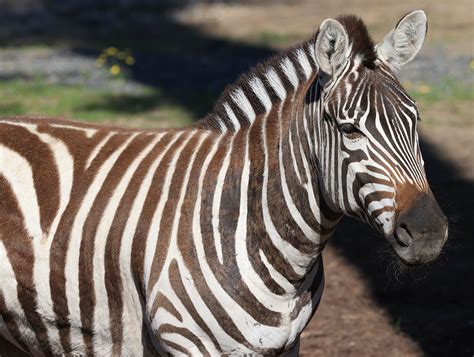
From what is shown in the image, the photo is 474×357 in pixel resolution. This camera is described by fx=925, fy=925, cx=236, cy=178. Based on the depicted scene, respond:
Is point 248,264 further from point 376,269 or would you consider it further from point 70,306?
point 376,269

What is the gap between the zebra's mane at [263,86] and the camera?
14.8 ft

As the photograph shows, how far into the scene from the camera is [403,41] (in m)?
4.26

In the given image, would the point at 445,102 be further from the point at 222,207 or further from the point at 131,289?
the point at 131,289

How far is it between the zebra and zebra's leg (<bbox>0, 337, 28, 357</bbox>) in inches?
10.9

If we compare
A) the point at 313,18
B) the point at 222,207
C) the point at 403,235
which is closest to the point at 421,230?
the point at 403,235

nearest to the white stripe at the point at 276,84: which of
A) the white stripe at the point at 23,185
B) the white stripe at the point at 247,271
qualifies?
the white stripe at the point at 247,271

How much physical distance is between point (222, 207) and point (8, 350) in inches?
67.0

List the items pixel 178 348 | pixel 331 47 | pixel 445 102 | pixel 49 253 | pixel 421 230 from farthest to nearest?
1. pixel 445 102
2. pixel 49 253
3. pixel 178 348
4. pixel 331 47
5. pixel 421 230

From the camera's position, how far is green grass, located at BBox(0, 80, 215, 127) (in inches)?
496

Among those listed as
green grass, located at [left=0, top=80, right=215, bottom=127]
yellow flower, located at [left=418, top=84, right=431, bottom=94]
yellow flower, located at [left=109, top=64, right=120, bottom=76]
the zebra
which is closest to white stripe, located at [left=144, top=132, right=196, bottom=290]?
the zebra

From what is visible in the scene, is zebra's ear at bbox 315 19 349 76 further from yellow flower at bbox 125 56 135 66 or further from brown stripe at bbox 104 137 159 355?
yellow flower at bbox 125 56 135 66

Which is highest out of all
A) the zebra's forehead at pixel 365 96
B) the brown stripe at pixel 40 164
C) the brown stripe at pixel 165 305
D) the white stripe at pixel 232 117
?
the zebra's forehead at pixel 365 96

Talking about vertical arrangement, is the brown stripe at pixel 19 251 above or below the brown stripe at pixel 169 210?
below

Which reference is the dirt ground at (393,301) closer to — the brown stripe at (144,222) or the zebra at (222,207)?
the zebra at (222,207)
